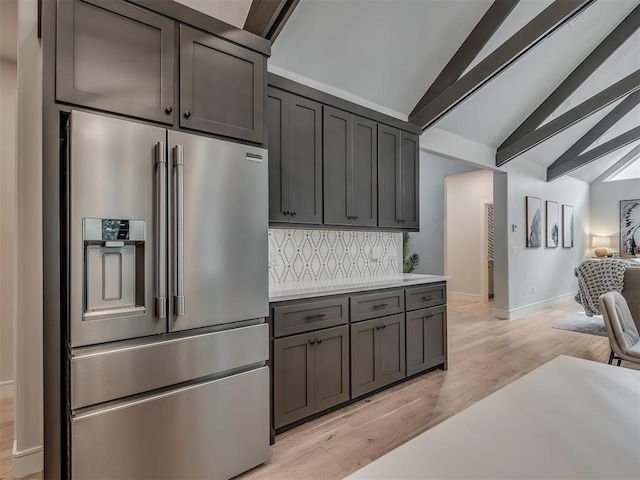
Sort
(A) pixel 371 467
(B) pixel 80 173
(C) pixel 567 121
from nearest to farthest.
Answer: (A) pixel 371 467 < (B) pixel 80 173 < (C) pixel 567 121

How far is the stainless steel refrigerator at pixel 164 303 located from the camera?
1.53 m

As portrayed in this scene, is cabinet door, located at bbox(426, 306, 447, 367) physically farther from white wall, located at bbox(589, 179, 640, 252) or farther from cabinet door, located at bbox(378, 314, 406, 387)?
white wall, located at bbox(589, 179, 640, 252)

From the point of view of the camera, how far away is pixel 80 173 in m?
1.52

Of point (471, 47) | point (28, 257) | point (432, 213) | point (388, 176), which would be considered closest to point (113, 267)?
point (28, 257)

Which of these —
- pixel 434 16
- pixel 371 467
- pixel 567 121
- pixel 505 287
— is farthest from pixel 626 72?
pixel 371 467

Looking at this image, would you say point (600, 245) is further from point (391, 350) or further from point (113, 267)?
point (113, 267)

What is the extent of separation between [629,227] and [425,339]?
837 cm

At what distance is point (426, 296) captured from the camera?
334cm

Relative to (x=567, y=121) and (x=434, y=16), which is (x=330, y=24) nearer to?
(x=434, y=16)

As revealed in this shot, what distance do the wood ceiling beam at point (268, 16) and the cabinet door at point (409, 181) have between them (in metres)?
1.59

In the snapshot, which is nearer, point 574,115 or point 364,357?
point 364,357

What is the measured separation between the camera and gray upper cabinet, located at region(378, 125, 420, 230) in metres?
3.29

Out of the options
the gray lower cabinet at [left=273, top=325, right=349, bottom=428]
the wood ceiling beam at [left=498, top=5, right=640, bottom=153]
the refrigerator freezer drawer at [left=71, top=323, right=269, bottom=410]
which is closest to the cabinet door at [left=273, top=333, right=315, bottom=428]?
the gray lower cabinet at [left=273, top=325, right=349, bottom=428]

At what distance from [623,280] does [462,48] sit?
341 centimetres
